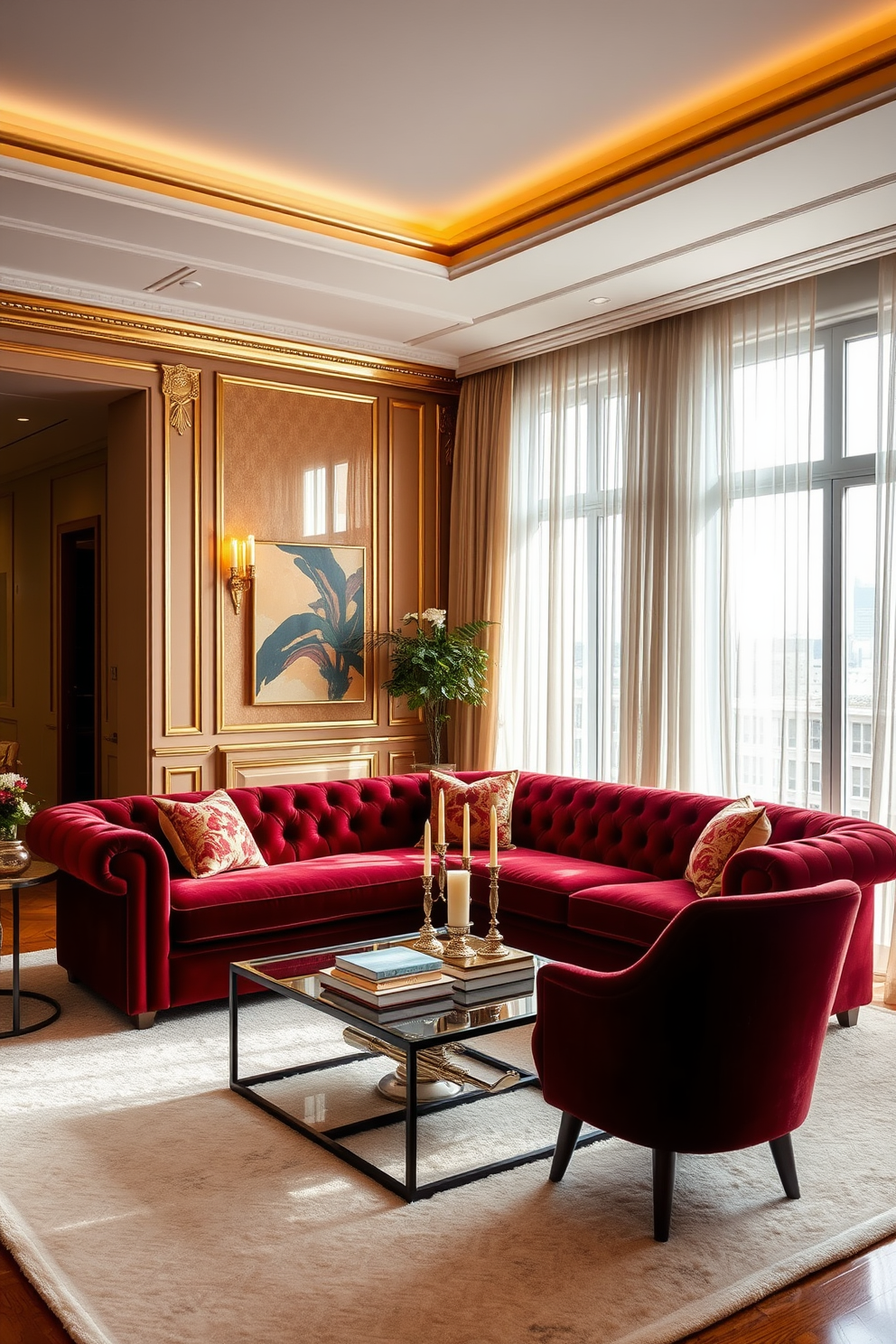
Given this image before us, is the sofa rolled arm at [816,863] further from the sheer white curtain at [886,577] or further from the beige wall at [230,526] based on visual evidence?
the beige wall at [230,526]

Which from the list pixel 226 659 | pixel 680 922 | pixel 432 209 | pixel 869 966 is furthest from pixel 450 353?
pixel 680 922

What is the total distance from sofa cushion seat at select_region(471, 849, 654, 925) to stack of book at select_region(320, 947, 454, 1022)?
123 centimetres

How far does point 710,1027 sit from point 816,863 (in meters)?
1.37

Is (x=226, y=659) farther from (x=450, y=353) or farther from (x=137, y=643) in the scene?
(x=450, y=353)

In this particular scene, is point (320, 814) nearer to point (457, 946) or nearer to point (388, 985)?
point (457, 946)

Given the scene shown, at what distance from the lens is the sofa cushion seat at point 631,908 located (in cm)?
409

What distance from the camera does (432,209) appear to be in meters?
5.18

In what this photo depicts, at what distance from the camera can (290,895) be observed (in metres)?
4.48

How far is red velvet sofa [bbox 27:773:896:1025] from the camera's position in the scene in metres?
4.09

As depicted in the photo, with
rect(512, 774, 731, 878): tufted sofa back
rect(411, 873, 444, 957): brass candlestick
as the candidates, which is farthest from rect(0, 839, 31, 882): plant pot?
rect(512, 774, 731, 878): tufted sofa back

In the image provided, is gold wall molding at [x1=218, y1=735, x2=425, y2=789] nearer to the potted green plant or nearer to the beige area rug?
the potted green plant

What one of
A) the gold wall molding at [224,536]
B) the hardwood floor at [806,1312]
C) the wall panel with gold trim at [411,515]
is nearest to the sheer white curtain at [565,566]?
the wall panel with gold trim at [411,515]

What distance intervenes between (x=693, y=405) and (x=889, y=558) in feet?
4.35

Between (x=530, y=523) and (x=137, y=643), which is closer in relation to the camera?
(x=137, y=643)
